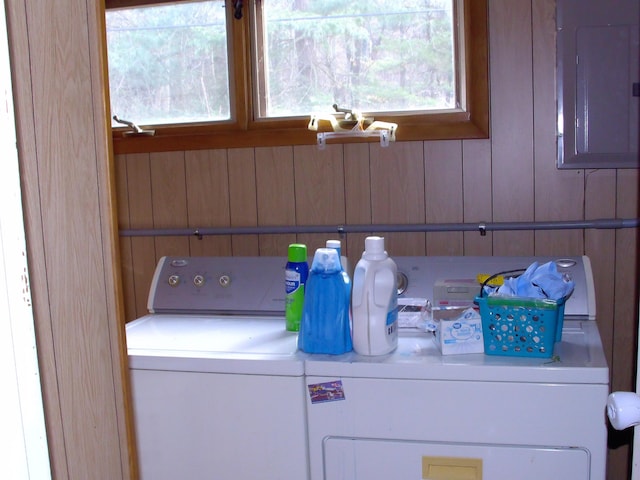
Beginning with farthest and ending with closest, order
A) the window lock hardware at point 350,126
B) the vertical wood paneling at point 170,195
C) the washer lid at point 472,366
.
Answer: the vertical wood paneling at point 170,195, the window lock hardware at point 350,126, the washer lid at point 472,366

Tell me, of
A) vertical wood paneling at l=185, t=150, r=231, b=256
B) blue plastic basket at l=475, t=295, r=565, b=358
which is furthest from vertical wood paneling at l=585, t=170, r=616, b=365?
vertical wood paneling at l=185, t=150, r=231, b=256

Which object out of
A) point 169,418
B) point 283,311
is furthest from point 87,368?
point 283,311

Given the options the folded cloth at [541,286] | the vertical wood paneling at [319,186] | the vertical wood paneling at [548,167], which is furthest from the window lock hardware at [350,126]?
the folded cloth at [541,286]

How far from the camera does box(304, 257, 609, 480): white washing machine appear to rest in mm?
1394

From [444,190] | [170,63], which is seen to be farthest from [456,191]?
[170,63]

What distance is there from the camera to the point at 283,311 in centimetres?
192

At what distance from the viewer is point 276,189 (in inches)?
87.6

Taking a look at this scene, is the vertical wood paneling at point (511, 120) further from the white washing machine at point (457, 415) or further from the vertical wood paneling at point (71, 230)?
the vertical wood paneling at point (71, 230)

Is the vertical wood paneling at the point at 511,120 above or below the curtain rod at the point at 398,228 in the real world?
above

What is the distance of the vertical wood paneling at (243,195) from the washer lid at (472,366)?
821 millimetres

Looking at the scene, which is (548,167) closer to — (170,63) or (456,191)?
(456,191)

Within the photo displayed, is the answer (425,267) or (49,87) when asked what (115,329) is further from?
(425,267)

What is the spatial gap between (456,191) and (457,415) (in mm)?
884

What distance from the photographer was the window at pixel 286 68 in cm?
210
